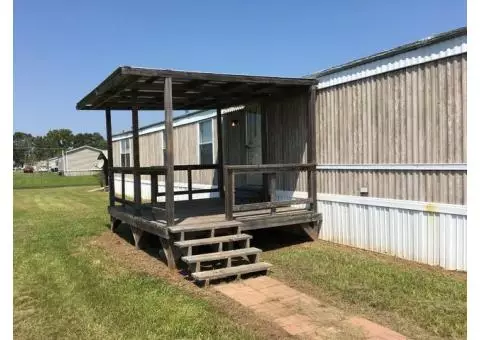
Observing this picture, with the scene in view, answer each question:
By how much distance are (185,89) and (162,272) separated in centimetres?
356

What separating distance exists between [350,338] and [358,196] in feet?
12.2

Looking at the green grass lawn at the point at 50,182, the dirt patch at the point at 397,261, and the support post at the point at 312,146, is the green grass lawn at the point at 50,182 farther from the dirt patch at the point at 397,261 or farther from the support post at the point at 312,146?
the dirt patch at the point at 397,261

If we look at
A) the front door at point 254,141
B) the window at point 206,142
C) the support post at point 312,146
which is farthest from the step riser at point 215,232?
the window at point 206,142

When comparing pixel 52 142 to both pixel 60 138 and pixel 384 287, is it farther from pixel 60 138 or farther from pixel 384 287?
Result: pixel 384 287

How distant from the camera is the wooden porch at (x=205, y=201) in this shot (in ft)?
20.0

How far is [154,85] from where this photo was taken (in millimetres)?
7484

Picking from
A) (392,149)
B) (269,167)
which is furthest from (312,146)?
(392,149)

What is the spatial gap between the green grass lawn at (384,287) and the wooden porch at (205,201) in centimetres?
67

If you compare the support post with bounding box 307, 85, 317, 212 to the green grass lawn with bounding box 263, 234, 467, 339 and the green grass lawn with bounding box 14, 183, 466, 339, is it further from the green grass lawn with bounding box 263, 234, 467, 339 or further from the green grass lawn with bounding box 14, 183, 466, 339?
the green grass lawn with bounding box 263, 234, 467, 339

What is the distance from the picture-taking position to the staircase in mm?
5590

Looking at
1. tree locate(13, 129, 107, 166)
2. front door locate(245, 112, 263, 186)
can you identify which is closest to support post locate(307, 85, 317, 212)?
front door locate(245, 112, 263, 186)

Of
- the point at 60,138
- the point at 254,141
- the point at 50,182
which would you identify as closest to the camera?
the point at 254,141

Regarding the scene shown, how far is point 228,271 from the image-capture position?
554cm
